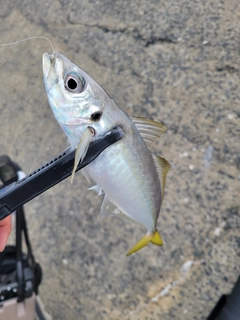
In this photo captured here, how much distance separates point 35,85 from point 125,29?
24.6 inches

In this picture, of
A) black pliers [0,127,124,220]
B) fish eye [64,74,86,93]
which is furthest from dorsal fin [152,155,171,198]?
fish eye [64,74,86,93]

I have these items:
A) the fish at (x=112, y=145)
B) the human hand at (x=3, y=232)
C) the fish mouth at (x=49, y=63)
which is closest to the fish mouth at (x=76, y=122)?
the fish at (x=112, y=145)

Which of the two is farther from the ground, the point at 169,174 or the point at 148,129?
the point at 148,129

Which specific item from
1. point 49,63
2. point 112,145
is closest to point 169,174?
point 112,145

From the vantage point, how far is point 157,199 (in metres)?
0.90

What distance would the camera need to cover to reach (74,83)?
31.2 inches

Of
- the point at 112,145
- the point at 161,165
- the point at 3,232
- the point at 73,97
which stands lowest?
the point at 3,232

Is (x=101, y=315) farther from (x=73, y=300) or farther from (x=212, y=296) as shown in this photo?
(x=212, y=296)

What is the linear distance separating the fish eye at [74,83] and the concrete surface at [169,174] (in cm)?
78

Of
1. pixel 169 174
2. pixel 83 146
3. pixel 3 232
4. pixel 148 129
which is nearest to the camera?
pixel 83 146

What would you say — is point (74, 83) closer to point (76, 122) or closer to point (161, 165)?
point (76, 122)

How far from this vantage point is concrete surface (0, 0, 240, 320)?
1388 millimetres

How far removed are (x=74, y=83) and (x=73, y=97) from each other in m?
0.03

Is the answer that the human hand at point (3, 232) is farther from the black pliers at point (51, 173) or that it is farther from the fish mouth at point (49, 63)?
the fish mouth at point (49, 63)
